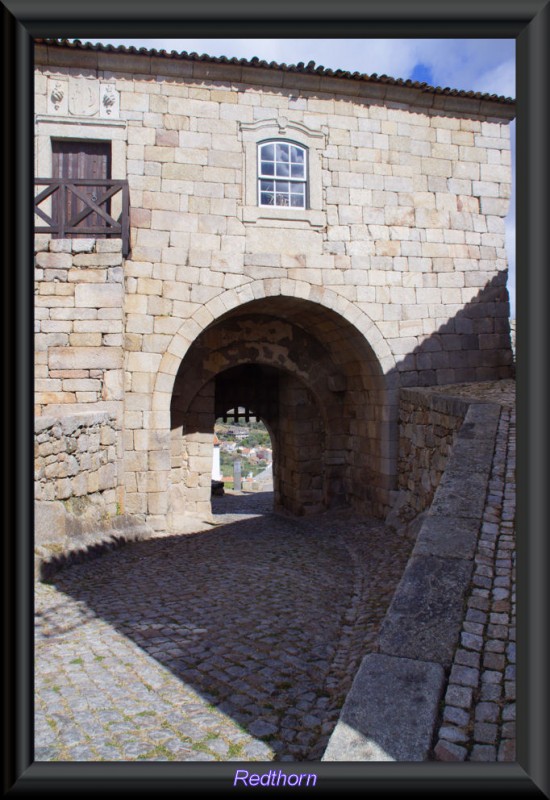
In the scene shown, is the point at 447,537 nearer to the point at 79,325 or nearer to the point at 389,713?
the point at 389,713

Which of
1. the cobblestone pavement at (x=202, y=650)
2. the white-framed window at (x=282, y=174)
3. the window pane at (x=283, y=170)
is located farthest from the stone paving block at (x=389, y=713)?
the window pane at (x=283, y=170)

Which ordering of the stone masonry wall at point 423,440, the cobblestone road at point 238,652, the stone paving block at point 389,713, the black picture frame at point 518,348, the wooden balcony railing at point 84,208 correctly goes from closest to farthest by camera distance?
the black picture frame at point 518,348 → the stone paving block at point 389,713 → the cobblestone road at point 238,652 → the stone masonry wall at point 423,440 → the wooden balcony railing at point 84,208

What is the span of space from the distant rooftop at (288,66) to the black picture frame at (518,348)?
24.7ft

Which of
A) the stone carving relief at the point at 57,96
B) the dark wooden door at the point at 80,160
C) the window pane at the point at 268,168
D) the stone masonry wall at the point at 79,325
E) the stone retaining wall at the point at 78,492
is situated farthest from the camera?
the window pane at the point at 268,168

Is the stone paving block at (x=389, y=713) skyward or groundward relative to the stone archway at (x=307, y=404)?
groundward

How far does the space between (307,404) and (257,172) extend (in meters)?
4.64

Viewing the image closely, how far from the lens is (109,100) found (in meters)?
7.98

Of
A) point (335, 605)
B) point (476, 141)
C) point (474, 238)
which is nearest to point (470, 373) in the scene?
point (474, 238)

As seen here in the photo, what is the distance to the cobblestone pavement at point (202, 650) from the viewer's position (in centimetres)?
288

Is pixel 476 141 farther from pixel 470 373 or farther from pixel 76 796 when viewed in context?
pixel 76 796

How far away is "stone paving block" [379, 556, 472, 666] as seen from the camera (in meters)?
2.80

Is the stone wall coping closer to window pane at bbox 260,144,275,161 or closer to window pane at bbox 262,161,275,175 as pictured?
window pane at bbox 262,161,275,175

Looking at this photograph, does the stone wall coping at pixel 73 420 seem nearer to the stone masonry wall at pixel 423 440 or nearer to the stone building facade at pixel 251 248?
the stone building facade at pixel 251 248

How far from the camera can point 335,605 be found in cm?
495
